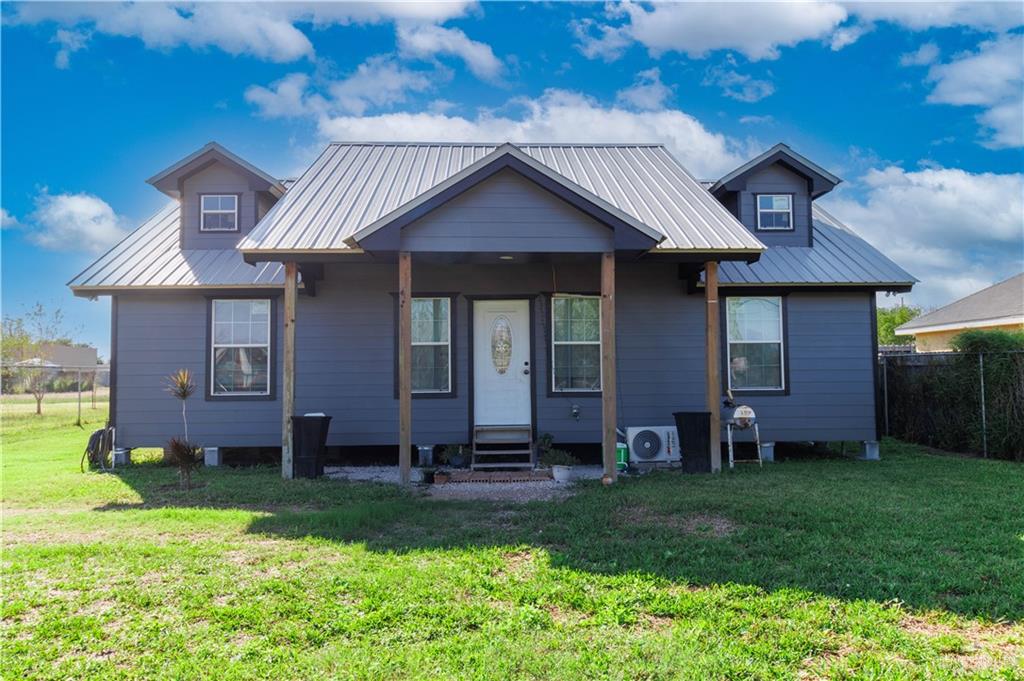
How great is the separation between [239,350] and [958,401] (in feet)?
40.2

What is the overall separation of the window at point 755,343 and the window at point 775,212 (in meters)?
1.49

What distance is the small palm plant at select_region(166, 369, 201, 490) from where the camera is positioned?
25.1 ft

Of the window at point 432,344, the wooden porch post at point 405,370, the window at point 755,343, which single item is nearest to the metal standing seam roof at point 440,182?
the wooden porch post at point 405,370

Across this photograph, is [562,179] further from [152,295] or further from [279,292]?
[152,295]

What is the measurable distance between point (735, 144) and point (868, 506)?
10.8 metres

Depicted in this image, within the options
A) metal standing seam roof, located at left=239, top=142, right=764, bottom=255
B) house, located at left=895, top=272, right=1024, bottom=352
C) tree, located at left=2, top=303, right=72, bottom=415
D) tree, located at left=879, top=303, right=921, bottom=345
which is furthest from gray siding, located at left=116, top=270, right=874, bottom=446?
tree, located at left=879, top=303, right=921, bottom=345

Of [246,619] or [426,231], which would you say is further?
[426,231]

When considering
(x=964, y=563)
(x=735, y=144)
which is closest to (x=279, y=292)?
(x=964, y=563)

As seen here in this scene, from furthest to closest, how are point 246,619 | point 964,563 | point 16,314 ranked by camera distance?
point 16,314, point 964,563, point 246,619

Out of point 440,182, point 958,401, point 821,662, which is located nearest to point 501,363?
point 440,182

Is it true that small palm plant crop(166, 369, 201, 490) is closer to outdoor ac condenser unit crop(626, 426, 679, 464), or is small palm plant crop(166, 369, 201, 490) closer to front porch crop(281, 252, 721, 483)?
front porch crop(281, 252, 721, 483)

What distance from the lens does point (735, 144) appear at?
14844mm

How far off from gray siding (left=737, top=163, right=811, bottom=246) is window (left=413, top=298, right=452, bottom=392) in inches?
214

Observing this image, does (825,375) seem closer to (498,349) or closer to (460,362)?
(498,349)
